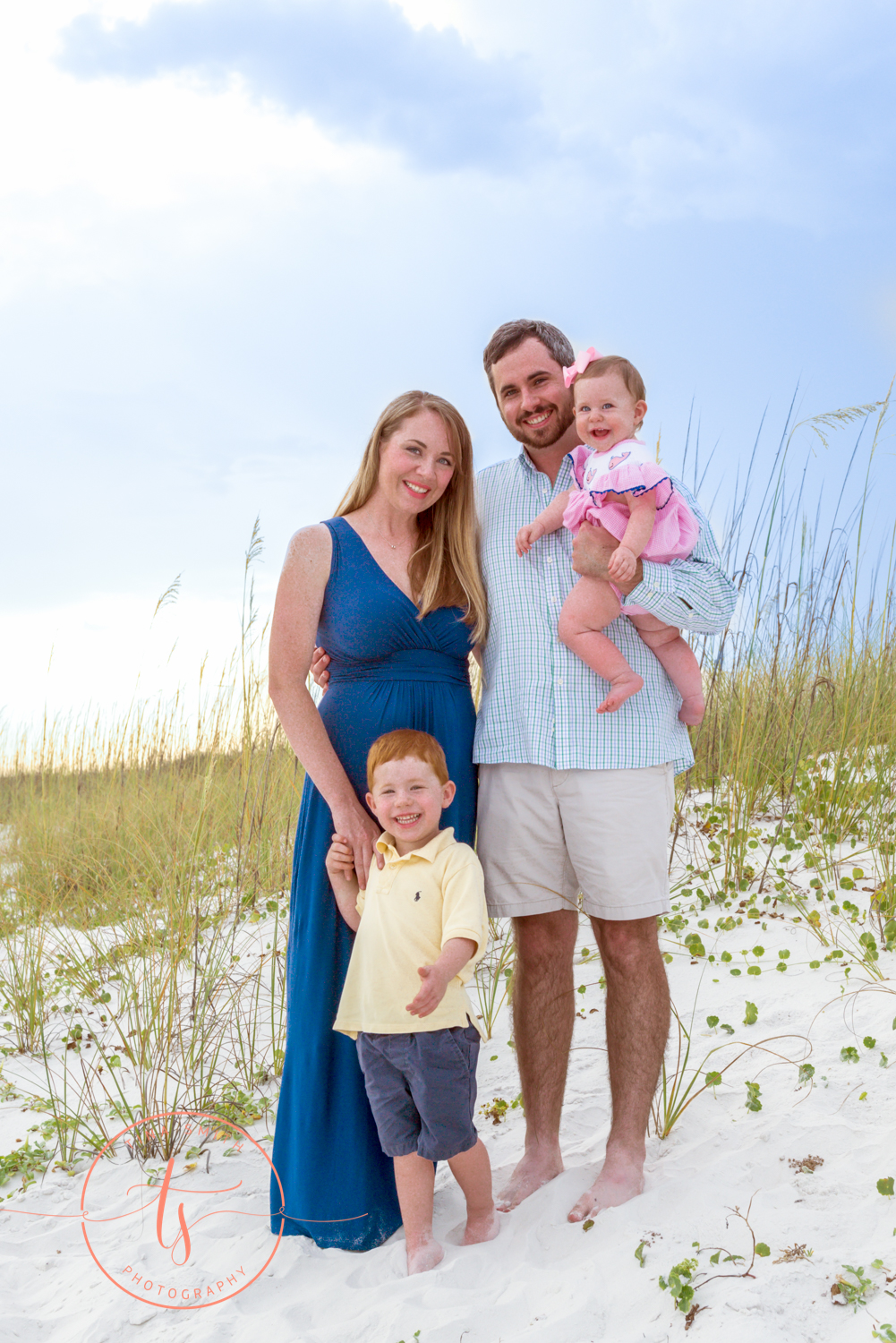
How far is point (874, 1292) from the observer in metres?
2.00

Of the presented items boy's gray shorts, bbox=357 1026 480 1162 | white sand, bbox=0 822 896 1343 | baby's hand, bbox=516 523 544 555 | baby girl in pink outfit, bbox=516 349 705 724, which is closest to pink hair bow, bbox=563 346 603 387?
baby girl in pink outfit, bbox=516 349 705 724

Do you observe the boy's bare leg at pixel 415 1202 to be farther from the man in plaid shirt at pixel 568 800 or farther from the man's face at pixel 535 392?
the man's face at pixel 535 392

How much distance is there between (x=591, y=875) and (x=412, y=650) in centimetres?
82

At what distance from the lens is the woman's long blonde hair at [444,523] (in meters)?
2.74

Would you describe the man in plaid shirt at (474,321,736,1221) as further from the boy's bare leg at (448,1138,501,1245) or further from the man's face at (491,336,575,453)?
the boy's bare leg at (448,1138,501,1245)

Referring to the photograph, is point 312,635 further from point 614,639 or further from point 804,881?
point 804,881

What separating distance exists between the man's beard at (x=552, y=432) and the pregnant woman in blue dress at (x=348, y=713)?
277 mm

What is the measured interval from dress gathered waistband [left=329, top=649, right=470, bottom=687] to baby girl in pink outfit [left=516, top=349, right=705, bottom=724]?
37 cm

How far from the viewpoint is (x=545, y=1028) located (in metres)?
2.81

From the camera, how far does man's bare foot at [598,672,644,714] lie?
8.59 ft

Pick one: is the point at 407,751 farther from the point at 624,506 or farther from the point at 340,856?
the point at 624,506

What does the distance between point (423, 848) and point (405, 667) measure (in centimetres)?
56

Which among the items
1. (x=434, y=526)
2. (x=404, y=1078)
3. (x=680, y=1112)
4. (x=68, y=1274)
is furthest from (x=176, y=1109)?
(x=434, y=526)

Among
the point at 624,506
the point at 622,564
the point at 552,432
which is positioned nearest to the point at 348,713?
the point at 622,564
